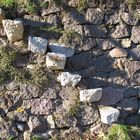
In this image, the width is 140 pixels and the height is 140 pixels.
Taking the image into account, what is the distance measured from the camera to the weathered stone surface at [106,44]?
20.2 ft

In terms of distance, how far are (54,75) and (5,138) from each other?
3.13 ft

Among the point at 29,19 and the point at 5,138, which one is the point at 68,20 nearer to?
the point at 29,19

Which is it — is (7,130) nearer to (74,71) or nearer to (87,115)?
(87,115)

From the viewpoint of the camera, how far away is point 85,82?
5949mm

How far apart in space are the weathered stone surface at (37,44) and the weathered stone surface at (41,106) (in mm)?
611

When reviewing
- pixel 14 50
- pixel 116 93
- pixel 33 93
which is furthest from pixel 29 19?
pixel 116 93

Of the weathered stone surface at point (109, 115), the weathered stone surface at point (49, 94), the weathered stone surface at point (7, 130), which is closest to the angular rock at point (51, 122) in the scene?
the weathered stone surface at point (49, 94)

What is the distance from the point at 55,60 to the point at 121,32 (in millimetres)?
963

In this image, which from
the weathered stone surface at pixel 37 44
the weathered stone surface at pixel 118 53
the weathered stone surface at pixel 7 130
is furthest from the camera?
the weathered stone surface at pixel 118 53

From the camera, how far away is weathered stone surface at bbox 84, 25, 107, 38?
619 cm

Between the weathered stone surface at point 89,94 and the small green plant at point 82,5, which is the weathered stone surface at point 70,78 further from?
the small green plant at point 82,5

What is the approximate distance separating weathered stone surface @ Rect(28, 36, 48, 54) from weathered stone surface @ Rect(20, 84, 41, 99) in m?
0.45

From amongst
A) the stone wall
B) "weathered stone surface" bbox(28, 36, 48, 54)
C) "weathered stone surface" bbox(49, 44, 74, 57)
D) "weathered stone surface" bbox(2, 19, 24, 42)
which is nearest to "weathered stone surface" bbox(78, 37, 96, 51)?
the stone wall

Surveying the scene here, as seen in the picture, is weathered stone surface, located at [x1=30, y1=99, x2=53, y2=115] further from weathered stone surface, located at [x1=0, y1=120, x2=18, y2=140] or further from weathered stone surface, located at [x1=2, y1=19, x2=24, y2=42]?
weathered stone surface, located at [x1=2, y1=19, x2=24, y2=42]
